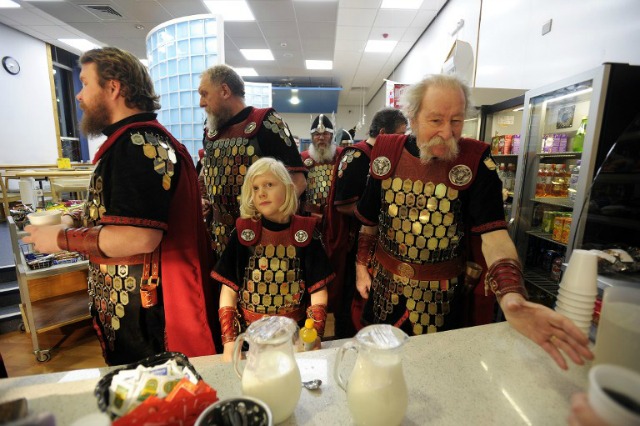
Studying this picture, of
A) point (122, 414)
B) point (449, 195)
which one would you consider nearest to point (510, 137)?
point (449, 195)

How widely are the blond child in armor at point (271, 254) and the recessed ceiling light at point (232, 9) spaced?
4.28 m

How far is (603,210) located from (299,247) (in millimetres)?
1184

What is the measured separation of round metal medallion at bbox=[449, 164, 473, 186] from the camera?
126 cm

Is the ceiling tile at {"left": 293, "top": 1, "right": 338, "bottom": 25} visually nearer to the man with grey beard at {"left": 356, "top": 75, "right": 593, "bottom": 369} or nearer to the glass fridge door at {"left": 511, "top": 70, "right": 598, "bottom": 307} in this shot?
the glass fridge door at {"left": 511, "top": 70, "right": 598, "bottom": 307}

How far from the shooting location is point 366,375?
→ 0.64 m

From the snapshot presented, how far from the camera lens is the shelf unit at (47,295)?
2.37 meters

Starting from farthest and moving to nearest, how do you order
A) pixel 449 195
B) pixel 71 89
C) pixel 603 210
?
1. pixel 71 89
2. pixel 449 195
3. pixel 603 210

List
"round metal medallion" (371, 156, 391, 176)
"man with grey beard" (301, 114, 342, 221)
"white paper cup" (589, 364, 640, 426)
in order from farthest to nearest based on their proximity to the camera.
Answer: "man with grey beard" (301, 114, 342, 221), "round metal medallion" (371, 156, 391, 176), "white paper cup" (589, 364, 640, 426)

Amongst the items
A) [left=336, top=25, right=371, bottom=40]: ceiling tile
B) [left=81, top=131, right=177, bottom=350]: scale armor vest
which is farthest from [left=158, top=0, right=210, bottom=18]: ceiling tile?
[left=81, top=131, right=177, bottom=350]: scale armor vest

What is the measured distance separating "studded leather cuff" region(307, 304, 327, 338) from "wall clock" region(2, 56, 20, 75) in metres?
8.50

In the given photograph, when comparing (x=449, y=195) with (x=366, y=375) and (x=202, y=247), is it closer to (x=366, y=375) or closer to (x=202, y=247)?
(x=366, y=375)

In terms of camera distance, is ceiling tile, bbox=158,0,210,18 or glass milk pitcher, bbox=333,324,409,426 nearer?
glass milk pitcher, bbox=333,324,409,426

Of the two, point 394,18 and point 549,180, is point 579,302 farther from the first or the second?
point 394,18

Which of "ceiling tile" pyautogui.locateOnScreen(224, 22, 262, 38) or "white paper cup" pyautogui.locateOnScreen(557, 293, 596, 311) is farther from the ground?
"ceiling tile" pyautogui.locateOnScreen(224, 22, 262, 38)
